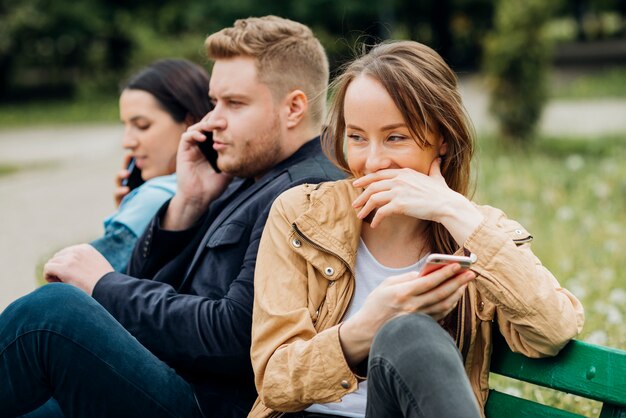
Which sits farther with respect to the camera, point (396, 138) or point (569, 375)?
point (396, 138)

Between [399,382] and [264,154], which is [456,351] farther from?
[264,154]

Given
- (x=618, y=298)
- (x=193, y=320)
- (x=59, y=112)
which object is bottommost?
(x=59, y=112)

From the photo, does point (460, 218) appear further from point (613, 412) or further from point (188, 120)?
point (188, 120)

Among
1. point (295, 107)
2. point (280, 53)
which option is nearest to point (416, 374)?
point (295, 107)

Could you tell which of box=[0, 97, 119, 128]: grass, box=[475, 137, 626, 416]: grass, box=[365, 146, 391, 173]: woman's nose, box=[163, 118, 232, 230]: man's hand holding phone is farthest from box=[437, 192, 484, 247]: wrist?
box=[0, 97, 119, 128]: grass

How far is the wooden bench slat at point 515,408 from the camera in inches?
93.2

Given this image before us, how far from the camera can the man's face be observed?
3.10 meters

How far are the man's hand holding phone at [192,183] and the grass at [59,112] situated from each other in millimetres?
17613

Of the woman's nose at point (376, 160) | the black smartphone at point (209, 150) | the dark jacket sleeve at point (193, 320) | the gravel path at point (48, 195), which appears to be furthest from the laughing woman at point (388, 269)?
the gravel path at point (48, 195)

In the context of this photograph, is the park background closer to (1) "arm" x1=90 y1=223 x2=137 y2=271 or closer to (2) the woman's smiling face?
(2) the woman's smiling face

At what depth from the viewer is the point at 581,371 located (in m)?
2.23

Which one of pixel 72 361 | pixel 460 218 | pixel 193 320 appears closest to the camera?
pixel 460 218

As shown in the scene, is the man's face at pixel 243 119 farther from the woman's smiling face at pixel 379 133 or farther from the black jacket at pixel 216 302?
the woman's smiling face at pixel 379 133

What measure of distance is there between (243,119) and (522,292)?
1291 millimetres
